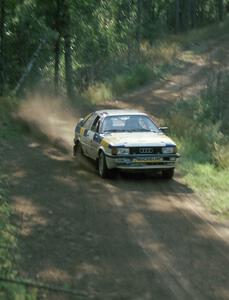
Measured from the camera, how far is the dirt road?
24.6ft

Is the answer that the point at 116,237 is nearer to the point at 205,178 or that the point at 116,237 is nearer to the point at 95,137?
the point at 205,178

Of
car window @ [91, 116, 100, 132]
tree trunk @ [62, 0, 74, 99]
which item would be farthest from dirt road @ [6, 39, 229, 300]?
tree trunk @ [62, 0, 74, 99]

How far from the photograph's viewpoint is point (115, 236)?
939cm

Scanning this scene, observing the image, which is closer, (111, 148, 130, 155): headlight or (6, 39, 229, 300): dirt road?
(6, 39, 229, 300): dirt road

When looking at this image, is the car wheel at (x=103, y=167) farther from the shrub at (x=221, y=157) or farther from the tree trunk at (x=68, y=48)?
the tree trunk at (x=68, y=48)

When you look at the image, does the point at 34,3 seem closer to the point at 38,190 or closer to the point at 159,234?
the point at 38,190

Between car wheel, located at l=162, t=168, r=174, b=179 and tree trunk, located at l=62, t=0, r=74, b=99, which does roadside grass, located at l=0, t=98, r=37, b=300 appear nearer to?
car wheel, located at l=162, t=168, r=174, b=179

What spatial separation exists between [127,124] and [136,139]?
0.99 m

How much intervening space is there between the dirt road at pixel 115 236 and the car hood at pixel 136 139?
2.60 feet

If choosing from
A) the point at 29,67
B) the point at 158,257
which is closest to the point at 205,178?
the point at 158,257

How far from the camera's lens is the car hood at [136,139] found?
43.5ft

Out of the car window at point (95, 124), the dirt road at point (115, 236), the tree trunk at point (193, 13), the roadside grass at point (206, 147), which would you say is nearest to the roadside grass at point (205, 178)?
the roadside grass at point (206, 147)

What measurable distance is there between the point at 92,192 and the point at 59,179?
51.2 inches

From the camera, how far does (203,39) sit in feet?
155
